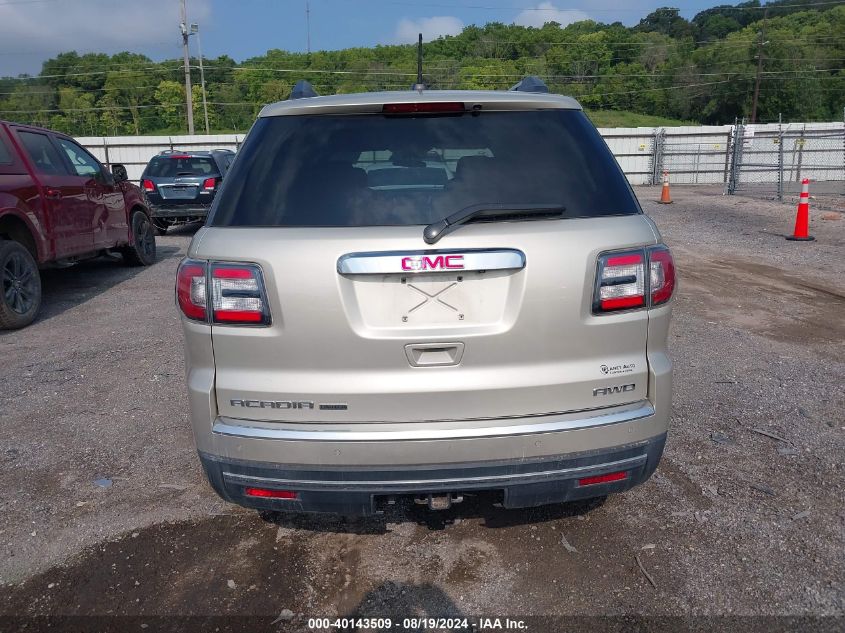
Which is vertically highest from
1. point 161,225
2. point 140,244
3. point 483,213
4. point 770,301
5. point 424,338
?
point 483,213

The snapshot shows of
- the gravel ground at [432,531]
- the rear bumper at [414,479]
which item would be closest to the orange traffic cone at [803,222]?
the gravel ground at [432,531]

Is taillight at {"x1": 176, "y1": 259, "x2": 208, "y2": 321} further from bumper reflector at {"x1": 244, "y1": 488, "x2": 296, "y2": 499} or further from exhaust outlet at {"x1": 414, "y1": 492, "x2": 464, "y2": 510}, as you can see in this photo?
exhaust outlet at {"x1": 414, "y1": 492, "x2": 464, "y2": 510}

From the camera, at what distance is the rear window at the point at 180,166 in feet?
46.4

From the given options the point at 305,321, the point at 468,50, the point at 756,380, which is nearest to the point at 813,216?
the point at 756,380

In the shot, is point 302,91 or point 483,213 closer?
point 483,213

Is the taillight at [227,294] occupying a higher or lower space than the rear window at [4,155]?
lower

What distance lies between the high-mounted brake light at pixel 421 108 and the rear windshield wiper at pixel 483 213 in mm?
465

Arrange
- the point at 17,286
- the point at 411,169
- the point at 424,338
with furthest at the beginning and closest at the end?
the point at 17,286 → the point at 411,169 → the point at 424,338

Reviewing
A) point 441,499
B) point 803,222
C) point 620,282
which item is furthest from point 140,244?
point 803,222

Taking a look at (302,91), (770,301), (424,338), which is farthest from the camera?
(770,301)

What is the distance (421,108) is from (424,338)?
37.3 inches

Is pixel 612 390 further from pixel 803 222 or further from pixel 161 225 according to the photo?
pixel 161 225

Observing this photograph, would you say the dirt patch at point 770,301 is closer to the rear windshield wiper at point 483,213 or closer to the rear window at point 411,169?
the rear window at point 411,169

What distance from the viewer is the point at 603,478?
8.15 feet
